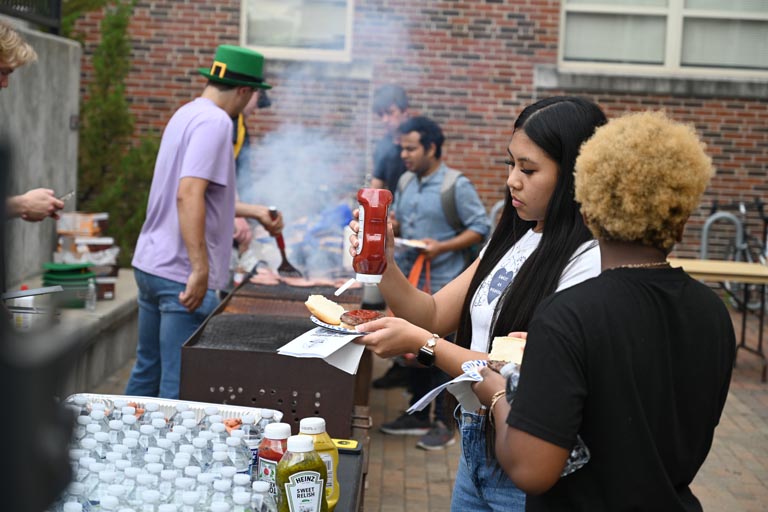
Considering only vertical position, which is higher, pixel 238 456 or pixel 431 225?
pixel 431 225

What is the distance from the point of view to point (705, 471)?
5777 mm

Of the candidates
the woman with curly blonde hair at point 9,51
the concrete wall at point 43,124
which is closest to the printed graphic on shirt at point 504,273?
the woman with curly blonde hair at point 9,51

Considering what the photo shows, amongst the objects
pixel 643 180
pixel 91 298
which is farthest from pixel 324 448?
pixel 91 298

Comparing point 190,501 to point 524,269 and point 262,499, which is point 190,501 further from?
point 524,269

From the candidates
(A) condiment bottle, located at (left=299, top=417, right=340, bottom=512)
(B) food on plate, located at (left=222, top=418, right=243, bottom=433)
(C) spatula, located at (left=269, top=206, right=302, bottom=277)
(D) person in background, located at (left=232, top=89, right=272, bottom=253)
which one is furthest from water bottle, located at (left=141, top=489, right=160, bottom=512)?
(D) person in background, located at (left=232, top=89, right=272, bottom=253)

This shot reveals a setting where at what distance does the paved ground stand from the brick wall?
489cm

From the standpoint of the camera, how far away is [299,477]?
2230mm

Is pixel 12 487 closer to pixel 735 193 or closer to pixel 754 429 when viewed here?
pixel 754 429

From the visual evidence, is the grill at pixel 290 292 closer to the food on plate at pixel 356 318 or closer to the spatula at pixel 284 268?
the spatula at pixel 284 268

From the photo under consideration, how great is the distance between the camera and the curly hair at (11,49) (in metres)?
3.63

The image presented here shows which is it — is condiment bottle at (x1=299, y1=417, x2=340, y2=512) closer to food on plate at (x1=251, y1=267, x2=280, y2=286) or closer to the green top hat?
the green top hat

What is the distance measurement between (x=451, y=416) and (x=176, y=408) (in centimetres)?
88

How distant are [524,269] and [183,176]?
2.31m

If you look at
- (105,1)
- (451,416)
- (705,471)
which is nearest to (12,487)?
(451,416)
